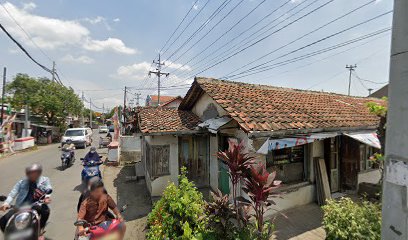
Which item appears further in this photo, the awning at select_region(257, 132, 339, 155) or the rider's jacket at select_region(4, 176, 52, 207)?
the awning at select_region(257, 132, 339, 155)

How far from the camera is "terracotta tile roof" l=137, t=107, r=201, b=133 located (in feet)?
24.9

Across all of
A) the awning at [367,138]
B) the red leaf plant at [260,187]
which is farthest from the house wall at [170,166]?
the awning at [367,138]

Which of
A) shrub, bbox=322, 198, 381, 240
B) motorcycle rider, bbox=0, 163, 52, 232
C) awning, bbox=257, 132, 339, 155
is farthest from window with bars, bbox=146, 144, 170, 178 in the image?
shrub, bbox=322, 198, 381, 240

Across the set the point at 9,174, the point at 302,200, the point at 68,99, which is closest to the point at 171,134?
the point at 302,200

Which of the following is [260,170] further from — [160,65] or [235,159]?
[160,65]

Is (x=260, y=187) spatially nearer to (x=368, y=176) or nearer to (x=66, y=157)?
(x=368, y=176)

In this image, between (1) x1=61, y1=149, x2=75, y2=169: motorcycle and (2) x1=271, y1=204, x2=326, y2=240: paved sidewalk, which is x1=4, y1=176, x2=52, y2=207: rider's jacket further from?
(1) x1=61, y1=149, x2=75, y2=169: motorcycle

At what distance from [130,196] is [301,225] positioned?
611 cm

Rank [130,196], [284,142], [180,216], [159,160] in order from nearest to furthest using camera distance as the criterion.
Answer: [180,216]
[284,142]
[159,160]
[130,196]

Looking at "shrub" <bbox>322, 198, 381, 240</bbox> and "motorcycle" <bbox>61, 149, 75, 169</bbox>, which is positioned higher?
"shrub" <bbox>322, 198, 381, 240</bbox>

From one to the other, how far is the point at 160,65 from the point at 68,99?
1277 cm

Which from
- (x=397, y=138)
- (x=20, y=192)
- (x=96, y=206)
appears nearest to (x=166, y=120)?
(x=96, y=206)

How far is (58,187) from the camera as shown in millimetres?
9023

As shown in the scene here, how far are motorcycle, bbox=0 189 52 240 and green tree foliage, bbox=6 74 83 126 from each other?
78.3 feet
